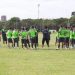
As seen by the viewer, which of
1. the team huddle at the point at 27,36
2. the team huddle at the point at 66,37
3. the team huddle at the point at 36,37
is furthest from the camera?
the team huddle at the point at 27,36

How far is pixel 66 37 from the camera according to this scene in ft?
96.1

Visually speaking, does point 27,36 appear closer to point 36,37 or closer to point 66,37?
point 36,37

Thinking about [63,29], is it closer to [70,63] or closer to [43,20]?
[70,63]

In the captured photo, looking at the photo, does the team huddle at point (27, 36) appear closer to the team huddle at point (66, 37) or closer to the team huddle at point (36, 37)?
the team huddle at point (36, 37)

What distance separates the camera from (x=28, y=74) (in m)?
15.9

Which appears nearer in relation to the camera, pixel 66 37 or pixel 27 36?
pixel 66 37

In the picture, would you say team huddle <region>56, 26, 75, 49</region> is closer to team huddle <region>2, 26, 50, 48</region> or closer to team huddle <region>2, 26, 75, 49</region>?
team huddle <region>2, 26, 75, 49</region>

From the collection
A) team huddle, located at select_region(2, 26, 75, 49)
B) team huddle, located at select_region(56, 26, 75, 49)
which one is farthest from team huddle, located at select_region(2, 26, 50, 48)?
team huddle, located at select_region(56, 26, 75, 49)

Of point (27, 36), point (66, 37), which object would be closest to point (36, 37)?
point (27, 36)

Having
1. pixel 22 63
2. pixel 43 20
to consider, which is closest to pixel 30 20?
pixel 43 20

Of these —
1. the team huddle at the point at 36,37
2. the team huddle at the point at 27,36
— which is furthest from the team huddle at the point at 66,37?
the team huddle at the point at 27,36

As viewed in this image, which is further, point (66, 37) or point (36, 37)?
point (36, 37)

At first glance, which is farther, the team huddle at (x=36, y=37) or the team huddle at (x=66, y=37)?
the team huddle at (x=36, y=37)

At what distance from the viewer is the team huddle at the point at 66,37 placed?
29109 millimetres
